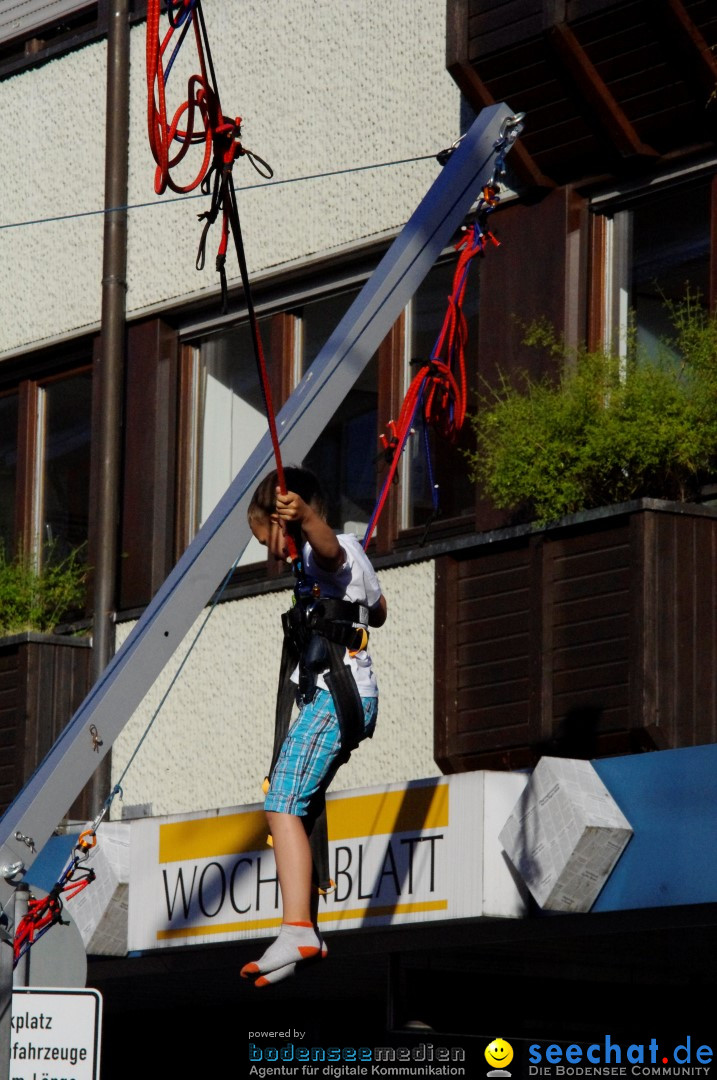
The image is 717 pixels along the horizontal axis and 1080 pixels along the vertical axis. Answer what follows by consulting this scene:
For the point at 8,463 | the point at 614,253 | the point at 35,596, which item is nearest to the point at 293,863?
the point at 614,253

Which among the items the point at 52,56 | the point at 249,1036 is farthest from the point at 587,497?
the point at 52,56

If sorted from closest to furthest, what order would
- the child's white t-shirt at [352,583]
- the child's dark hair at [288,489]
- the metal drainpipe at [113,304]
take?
1. the child's dark hair at [288,489]
2. the child's white t-shirt at [352,583]
3. the metal drainpipe at [113,304]

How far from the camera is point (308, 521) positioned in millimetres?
7043

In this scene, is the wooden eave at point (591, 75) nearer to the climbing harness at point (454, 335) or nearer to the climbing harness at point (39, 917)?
the climbing harness at point (454, 335)

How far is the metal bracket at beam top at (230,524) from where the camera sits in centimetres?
732

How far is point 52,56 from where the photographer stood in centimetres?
1523

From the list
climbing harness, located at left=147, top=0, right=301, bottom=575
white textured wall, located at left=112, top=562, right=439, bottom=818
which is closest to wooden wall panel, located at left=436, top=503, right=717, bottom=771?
white textured wall, located at left=112, top=562, right=439, bottom=818

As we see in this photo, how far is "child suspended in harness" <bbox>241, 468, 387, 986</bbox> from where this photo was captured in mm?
7078

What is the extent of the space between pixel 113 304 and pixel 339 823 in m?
5.32

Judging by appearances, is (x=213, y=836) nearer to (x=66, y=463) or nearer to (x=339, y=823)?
(x=339, y=823)

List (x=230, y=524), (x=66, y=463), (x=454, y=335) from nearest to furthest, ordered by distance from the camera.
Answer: (x=230, y=524) < (x=454, y=335) < (x=66, y=463)

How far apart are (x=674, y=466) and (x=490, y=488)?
112 cm

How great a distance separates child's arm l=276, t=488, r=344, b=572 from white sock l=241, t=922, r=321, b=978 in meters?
1.16

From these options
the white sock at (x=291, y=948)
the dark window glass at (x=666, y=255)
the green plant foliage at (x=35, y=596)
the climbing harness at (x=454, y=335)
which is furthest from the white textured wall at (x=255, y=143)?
the white sock at (x=291, y=948)
